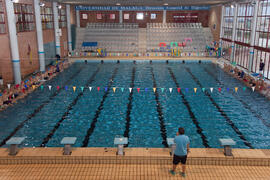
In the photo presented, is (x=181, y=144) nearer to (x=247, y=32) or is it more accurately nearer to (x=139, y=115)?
(x=139, y=115)

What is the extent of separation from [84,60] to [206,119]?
13.8 metres

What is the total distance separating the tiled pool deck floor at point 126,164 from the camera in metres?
5.19

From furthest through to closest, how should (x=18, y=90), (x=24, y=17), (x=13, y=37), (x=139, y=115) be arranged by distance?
(x=24, y=17), (x=13, y=37), (x=18, y=90), (x=139, y=115)

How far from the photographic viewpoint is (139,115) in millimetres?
9508

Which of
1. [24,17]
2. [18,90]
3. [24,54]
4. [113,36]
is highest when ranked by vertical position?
[24,17]

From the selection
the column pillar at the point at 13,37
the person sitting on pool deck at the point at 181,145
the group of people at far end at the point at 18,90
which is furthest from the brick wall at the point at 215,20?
the person sitting on pool deck at the point at 181,145

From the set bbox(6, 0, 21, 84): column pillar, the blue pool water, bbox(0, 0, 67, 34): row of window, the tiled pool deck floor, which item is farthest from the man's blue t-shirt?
bbox(0, 0, 67, 34): row of window

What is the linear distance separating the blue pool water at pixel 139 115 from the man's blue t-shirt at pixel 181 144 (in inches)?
95.9

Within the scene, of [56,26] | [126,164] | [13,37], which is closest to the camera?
[126,164]

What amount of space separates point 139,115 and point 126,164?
394 centimetres

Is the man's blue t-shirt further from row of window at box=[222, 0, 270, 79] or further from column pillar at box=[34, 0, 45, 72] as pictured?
column pillar at box=[34, 0, 45, 72]

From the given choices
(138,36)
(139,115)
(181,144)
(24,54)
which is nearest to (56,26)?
(24,54)

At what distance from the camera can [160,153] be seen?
19.1ft

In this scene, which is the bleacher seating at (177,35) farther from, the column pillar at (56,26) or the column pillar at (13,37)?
the column pillar at (13,37)
